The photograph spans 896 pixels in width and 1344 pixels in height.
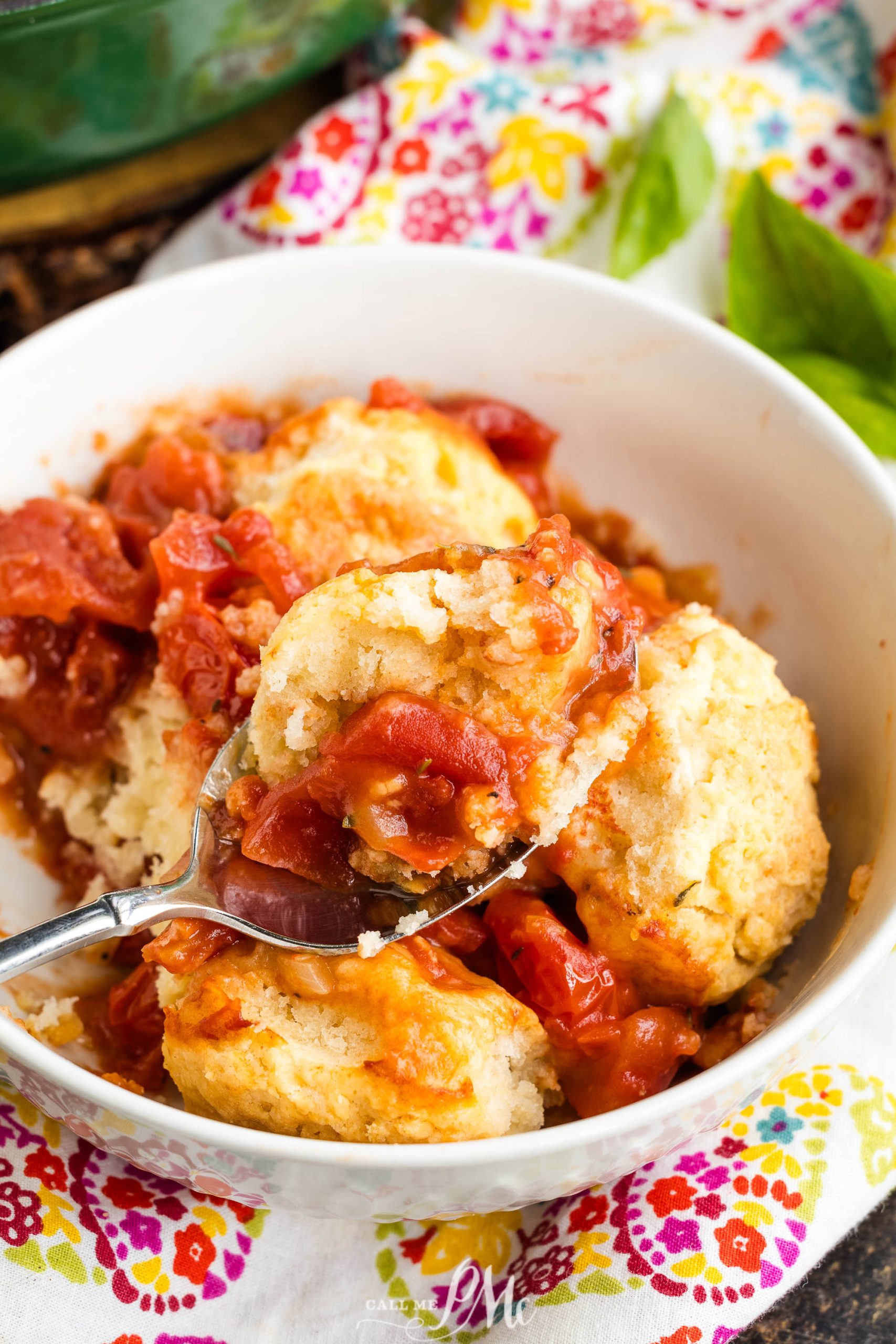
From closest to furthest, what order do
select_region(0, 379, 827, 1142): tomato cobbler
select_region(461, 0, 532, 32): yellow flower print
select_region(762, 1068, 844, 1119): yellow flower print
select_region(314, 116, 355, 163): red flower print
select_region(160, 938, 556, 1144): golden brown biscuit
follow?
1. select_region(160, 938, 556, 1144): golden brown biscuit
2. select_region(0, 379, 827, 1142): tomato cobbler
3. select_region(762, 1068, 844, 1119): yellow flower print
4. select_region(314, 116, 355, 163): red flower print
5. select_region(461, 0, 532, 32): yellow flower print

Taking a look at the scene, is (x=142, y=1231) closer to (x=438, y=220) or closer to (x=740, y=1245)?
(x=740, y=1245)

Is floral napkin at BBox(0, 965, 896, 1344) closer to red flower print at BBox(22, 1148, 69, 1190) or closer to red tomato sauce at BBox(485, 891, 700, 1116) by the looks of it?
red flower print at BBox(22, 1148, 69, 1190)

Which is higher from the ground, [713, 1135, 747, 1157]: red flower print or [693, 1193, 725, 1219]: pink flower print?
[713, 1135, 747, 1157]: red flower print

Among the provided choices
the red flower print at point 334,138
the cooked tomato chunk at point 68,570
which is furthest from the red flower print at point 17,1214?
the red flower print at point 334,138

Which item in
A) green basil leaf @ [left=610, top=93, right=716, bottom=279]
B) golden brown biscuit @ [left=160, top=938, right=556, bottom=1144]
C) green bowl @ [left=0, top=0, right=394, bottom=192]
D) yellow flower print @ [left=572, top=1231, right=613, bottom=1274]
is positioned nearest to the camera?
golden brown biscuit @ [left=160, top=938, right=556, bottom=1144]

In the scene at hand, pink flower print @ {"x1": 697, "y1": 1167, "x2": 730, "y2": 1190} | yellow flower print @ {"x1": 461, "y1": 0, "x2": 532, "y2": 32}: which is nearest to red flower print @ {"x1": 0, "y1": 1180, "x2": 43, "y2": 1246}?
pink flower print @ {"x1": 697, "y1": 1167, "x2": 730, "y2": 1190}

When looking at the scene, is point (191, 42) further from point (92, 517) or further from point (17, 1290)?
point (17, 1290)
